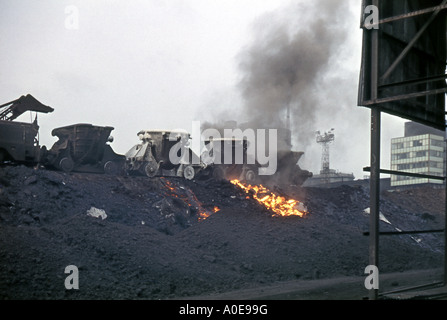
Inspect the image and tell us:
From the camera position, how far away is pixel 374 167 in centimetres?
828

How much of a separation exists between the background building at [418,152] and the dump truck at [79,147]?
2338 inches

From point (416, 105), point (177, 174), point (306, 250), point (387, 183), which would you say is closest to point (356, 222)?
point (306, 250)

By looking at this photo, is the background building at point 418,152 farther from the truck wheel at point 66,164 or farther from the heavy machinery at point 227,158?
the truck wheel at point 66,164

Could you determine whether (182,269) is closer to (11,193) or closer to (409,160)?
(11,193)

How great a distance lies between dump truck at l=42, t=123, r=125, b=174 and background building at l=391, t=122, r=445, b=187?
195 ft

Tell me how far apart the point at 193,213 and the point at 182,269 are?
692 cm

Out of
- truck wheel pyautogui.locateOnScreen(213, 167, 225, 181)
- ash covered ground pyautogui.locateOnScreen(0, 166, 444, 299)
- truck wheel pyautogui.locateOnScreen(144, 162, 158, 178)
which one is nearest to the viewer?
ash covered ground pyautogui.locateOnScreen(0, 166, 444, 299)

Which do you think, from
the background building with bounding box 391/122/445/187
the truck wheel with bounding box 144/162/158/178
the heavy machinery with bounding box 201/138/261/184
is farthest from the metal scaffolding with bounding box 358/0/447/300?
the background building with bounding box 391/122/445/187

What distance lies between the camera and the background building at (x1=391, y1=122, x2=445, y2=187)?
7419cm

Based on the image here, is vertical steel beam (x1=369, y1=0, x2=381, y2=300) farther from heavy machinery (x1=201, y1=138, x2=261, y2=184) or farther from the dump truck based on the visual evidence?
heavy machinery (x1=201, y1=138, x2=261, y2=184)

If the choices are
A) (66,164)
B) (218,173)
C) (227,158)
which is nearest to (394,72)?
(227,158)

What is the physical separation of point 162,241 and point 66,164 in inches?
375

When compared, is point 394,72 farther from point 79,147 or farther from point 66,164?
point 66,164

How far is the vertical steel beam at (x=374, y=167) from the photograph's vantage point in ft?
27.0
